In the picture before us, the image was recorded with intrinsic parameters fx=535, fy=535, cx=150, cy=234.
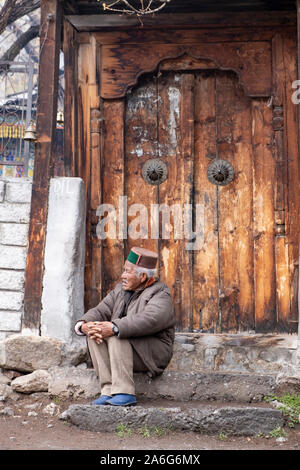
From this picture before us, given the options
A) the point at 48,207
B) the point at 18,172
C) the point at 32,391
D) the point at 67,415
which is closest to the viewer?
the point at 67,415

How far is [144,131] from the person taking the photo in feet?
17.3

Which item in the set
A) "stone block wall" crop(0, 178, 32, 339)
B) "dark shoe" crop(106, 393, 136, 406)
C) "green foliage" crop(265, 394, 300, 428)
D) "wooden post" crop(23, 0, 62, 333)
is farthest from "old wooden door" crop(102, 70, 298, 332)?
"dark shoe" crop(106, 393, 136, 406)

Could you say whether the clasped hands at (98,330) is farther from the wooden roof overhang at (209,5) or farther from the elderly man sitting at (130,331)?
the wooden roof overhang at (209,5)

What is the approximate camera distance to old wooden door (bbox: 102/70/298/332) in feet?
16.3

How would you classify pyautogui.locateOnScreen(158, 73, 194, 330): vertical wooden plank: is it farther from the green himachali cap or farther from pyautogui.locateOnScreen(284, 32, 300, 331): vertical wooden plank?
the green himachali cap

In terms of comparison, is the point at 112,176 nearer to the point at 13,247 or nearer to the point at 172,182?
the point at 172,182

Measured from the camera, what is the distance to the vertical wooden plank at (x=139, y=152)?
5.16 meters

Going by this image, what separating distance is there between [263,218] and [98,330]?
2063 millimetres

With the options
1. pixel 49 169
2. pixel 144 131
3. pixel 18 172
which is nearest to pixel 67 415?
pixel 49 169

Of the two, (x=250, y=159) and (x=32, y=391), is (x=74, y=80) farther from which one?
(x=32, y=391)

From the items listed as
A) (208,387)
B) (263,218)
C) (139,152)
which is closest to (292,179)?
(263,218)

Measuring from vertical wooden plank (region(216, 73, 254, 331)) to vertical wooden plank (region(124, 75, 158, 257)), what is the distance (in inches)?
25.7

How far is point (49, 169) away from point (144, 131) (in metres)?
1.14

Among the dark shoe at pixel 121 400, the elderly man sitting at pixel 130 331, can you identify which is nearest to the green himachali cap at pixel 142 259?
the elderly man sitting at pixel 130 331
